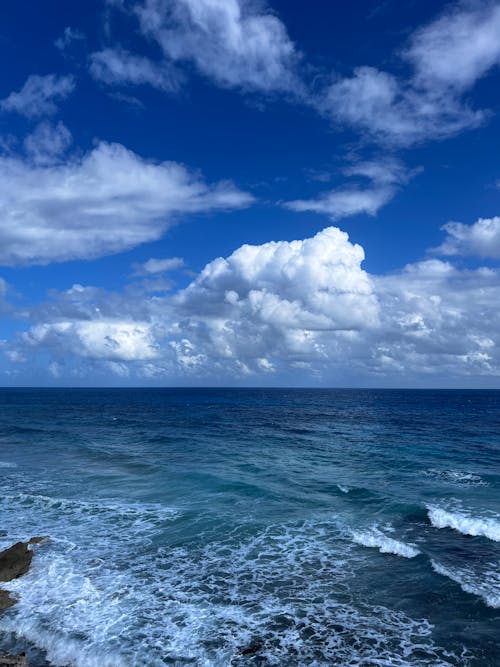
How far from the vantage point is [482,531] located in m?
24.6

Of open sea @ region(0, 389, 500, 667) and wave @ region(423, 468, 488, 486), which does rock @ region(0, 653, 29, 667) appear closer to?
open sea @ region(0, 389, 500, 667)

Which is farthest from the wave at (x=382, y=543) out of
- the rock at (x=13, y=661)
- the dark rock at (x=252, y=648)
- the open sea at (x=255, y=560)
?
the rock at (x=13, y=661)

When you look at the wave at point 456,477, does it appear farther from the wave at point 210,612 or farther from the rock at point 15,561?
the rock at point 15,561

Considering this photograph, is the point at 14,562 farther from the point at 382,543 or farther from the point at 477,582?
the point at 477,582

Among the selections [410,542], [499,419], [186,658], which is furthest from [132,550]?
[499,419]

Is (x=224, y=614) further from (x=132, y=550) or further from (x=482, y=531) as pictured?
(x=482, y=531)

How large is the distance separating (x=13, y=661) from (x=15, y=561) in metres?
8.07

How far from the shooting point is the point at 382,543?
75.8 feet

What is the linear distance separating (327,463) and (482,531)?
2010cm

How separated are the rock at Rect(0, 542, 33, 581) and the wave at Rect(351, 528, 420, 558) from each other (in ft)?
52.4

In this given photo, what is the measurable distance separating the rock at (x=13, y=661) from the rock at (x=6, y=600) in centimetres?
394

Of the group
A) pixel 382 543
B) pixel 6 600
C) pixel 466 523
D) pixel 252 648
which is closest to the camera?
pixel 252 648

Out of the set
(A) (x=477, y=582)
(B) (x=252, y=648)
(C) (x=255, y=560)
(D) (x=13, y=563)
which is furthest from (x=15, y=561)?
(A) (x=477, y=582)

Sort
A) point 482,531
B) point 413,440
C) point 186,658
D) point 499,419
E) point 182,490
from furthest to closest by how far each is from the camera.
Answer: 1. point 499,419
2. point 413,440
3. point 182,490
4. point 482,531
5. point 186,658
